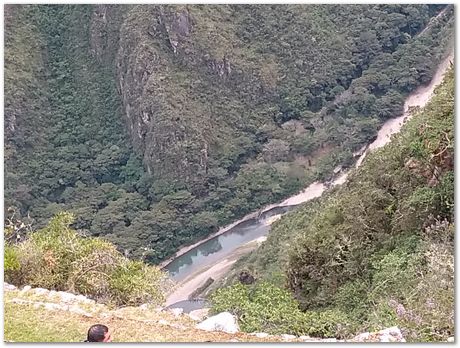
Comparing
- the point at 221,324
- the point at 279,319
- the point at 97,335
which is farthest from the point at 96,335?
the point at 279,319

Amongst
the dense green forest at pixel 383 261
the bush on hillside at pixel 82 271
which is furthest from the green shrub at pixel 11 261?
the dense green forest at pixel 383 261

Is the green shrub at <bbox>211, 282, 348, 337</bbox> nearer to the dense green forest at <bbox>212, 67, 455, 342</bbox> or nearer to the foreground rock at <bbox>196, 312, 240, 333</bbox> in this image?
the dense green forest at <bbox>212, 67, 455, 342</bbox>

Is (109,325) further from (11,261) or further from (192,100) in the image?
(192,100)

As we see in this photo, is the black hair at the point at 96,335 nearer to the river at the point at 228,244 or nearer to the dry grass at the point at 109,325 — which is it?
the dry grass at the point at 109,325

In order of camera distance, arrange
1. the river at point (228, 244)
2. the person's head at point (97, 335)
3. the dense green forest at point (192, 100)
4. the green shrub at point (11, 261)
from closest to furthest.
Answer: the person's head at point (97, 335) < the green shrub at point (11, 261) < the river at point (228, 244) < the dense green forest at point (192, 100)

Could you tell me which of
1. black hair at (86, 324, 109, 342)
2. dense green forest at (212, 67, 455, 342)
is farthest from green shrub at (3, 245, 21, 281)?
black hair at (86, 324, 109, 342)
